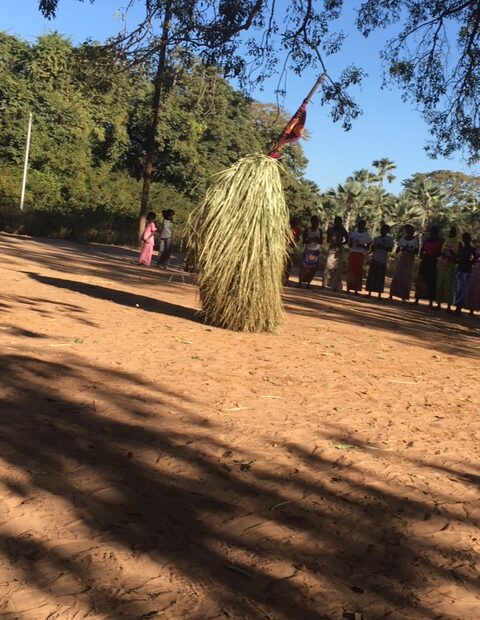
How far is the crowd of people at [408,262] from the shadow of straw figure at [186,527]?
9.45m

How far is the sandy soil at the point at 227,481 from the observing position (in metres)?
2.80

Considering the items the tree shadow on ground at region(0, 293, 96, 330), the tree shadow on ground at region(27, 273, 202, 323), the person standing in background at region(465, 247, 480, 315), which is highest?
the person standing in background at region(465, 247, 480, 315)

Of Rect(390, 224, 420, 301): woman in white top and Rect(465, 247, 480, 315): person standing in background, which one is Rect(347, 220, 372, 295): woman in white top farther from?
Rect(465, 247, 480, 315): person standing in background

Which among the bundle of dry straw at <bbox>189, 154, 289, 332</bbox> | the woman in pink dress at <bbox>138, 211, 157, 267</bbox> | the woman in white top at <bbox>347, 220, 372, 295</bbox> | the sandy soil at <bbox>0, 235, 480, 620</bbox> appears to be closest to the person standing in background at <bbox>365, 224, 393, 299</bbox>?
the woman in white top at <bbox>347, 220, 372, 295</bbox>

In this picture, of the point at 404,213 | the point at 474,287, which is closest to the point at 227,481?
the point at 474,287

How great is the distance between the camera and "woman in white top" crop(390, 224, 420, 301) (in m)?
15.1

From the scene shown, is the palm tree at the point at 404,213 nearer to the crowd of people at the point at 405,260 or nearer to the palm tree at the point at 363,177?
Result: the palm tree at the point at 363,177

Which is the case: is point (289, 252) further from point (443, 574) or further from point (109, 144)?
A: point (109, 144)

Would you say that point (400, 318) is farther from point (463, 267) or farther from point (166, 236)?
point (166, 236)

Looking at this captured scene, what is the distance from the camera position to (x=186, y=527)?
10.8 ft

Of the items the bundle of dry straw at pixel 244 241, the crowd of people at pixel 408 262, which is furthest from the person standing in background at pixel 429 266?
the bundle of dry straw at pixel 244 241

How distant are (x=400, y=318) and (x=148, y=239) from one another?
6977 mm

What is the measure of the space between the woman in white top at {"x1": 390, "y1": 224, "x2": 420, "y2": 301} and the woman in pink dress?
534cm

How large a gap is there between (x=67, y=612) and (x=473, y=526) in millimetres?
1970
